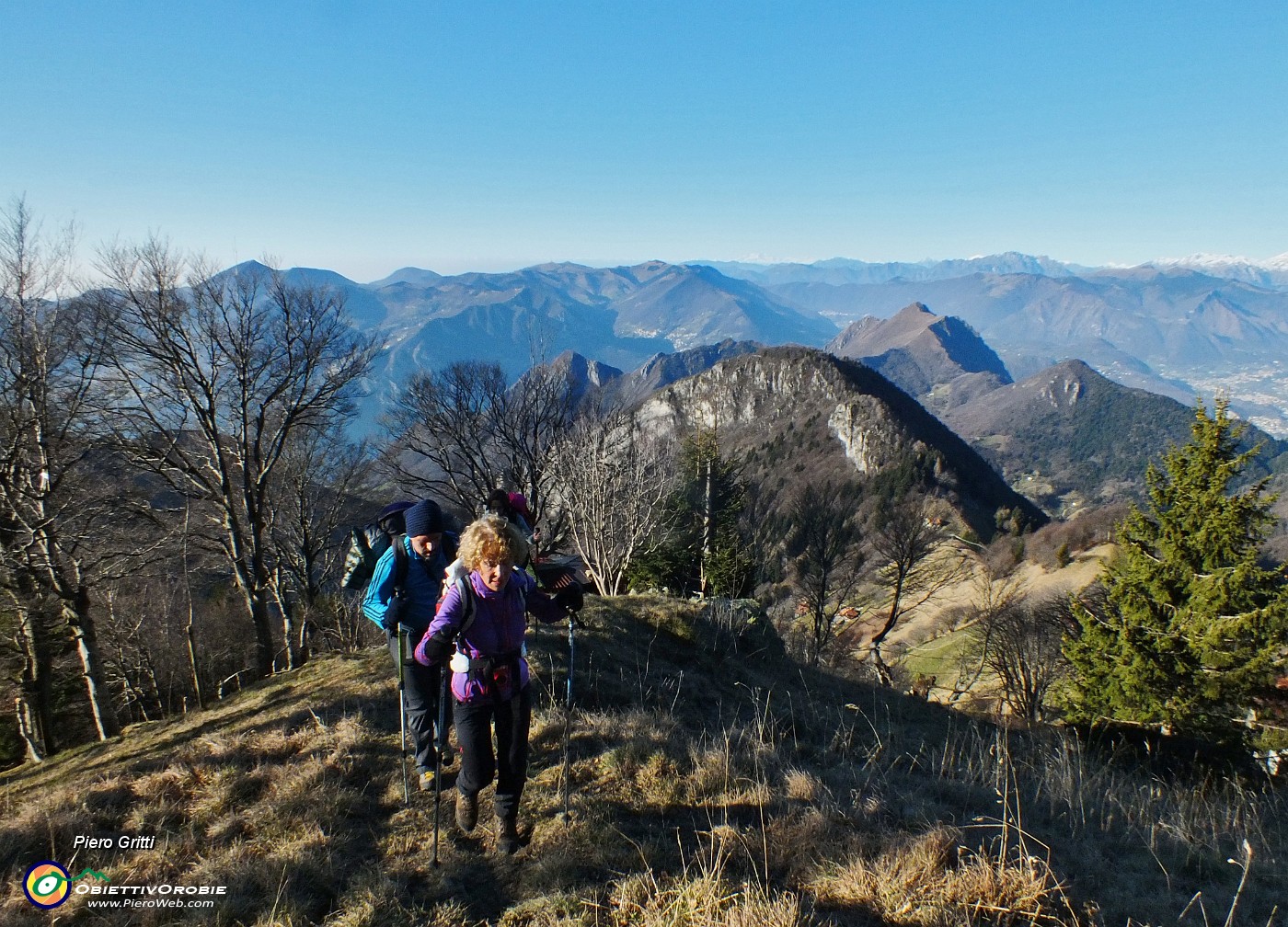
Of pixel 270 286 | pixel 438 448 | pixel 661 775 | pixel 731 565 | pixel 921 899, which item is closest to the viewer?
pixel 921 899

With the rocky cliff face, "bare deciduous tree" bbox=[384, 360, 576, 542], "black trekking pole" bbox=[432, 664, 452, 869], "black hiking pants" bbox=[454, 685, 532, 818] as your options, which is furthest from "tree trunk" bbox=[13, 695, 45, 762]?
the rocky cliff face

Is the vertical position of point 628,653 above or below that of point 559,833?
below

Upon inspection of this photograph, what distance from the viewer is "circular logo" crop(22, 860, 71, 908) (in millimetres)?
3182

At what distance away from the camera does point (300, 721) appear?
5.54m

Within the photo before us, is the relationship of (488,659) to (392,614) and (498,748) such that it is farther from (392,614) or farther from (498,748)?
(392,614)

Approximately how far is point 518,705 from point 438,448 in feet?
49.7

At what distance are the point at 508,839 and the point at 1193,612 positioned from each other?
1749 cm

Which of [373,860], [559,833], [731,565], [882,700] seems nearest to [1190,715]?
[882,700]

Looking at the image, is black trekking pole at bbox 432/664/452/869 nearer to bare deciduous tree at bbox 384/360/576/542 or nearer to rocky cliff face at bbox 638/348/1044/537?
bare deciduous tree at bbox 384/360/576/542

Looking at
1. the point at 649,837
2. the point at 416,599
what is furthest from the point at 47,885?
the point at 649,837

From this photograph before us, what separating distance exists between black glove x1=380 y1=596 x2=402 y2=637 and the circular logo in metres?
2.05

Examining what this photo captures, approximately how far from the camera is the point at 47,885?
10.7 feet

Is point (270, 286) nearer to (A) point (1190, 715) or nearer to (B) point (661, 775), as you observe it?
(B) point (661, 775)

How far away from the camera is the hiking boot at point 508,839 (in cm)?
353
